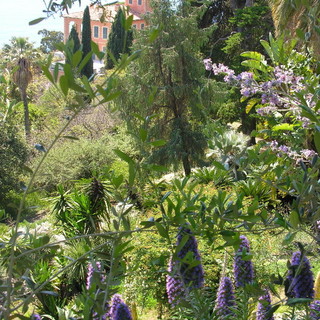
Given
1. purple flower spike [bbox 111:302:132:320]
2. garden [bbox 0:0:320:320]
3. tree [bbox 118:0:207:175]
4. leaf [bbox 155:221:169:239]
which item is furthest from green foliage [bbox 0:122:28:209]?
leaf [bbox 155:221:169:239]

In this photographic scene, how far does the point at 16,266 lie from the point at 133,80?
49.6ft

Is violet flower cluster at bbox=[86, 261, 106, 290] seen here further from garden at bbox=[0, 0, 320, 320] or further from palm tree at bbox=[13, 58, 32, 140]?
palm tree at bbox=[13, 58, 32, 140]

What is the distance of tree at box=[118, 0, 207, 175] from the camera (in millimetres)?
16062

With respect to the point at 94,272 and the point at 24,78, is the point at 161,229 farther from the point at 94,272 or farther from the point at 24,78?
the point at 24,78

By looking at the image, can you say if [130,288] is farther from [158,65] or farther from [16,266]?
[158,65]

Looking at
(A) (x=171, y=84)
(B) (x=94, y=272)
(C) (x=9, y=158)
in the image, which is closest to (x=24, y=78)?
(C) (x=9, y=158)

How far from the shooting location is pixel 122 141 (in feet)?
63.6

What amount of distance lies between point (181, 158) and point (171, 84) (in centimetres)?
238

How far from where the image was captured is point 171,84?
16672 mm

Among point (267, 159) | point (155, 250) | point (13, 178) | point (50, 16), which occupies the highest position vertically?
point (13, 178)

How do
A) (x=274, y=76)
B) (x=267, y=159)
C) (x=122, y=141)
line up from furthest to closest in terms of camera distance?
(x=122, y=141) < (x=274, y=76) < (x=267, y=159)

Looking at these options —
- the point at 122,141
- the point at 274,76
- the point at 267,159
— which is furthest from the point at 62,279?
the point at 122,141

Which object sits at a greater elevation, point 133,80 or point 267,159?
point 133,80

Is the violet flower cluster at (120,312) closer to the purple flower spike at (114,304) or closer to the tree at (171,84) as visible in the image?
the purple flower spike at (114,304)
